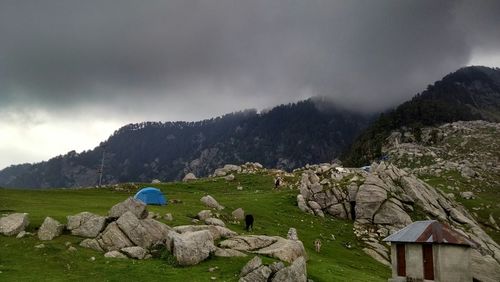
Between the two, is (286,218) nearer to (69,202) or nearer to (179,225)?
(179,225)

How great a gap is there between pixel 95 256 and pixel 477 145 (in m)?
183

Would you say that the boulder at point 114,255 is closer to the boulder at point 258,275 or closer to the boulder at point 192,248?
the boulder at point 192,248

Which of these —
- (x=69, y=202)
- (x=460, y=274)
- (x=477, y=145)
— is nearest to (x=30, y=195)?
(x=69, y=202)

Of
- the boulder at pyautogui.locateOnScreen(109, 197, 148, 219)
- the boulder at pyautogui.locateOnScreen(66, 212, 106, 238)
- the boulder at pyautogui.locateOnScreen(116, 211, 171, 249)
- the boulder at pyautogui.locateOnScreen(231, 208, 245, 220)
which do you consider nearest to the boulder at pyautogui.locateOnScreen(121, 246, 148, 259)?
the boulder at pyautogui.locateOnScreen(116, 211, 171, 249)

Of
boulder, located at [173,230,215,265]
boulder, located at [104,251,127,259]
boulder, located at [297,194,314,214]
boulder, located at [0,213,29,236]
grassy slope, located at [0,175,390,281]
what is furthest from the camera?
boulder, located at [297,194,314,214]

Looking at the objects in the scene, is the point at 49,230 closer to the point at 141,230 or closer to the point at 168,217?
the point at 141,230

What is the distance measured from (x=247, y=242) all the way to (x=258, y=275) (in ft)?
35.0

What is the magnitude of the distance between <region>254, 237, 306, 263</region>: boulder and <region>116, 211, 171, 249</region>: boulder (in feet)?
34.4

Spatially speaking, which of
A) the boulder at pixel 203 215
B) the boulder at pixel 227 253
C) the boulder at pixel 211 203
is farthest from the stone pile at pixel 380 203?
the boulder at pixel 227 253

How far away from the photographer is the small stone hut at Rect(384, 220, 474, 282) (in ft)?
150

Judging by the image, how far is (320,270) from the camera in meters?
43.7

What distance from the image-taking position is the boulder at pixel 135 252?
A: 41281 millimetres

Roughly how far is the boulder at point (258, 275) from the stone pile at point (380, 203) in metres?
35.5

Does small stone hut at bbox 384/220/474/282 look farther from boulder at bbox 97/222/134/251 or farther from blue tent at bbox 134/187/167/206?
blue tent at bbox 134/187/167/206
